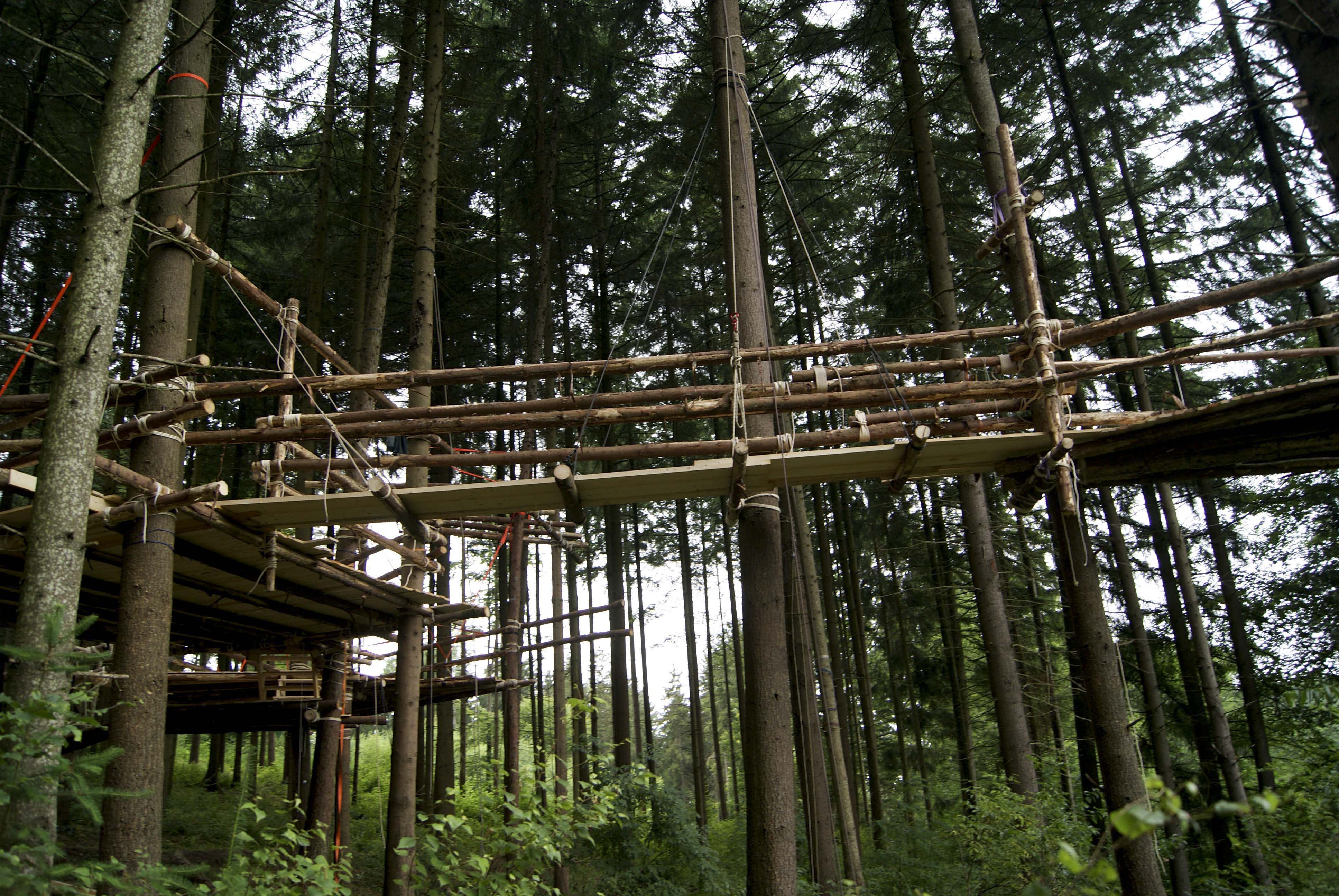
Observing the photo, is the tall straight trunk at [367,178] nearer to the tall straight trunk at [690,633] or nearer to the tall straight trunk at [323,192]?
the tall straight trunk at [323,192]

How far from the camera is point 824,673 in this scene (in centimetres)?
1248

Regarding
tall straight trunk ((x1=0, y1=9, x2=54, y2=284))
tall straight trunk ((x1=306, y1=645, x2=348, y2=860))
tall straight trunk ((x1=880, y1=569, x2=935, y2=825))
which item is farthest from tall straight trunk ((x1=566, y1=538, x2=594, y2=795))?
tall straight trunk ((x1=0, y1=9, x2=54, y2=284))

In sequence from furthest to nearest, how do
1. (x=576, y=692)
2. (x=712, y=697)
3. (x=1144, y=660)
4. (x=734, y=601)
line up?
(x=712, y=697), (x=734, y=601), (x=576, y=692), (x=1144, y=660)

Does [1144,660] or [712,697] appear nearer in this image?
[1144,660]

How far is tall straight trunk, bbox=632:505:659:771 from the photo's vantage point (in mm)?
22844

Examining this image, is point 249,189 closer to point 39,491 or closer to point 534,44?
point 534,44

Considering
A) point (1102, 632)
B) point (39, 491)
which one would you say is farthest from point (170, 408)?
point (1102, 632)

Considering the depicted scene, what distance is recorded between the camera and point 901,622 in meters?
19.9

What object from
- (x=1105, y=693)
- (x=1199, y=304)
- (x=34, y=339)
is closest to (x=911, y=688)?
(x=1105, y=693)

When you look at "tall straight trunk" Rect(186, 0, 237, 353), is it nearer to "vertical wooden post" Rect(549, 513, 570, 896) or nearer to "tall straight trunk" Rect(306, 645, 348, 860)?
"tall straight trunk" Rect(306, 645, 348, 860)

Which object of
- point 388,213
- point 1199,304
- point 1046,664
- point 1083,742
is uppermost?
point 388,213

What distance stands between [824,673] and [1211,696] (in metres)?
4.95

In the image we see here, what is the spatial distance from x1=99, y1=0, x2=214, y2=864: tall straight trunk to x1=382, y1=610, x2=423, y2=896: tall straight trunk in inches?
123

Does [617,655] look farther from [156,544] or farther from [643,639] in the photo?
[156,544]
